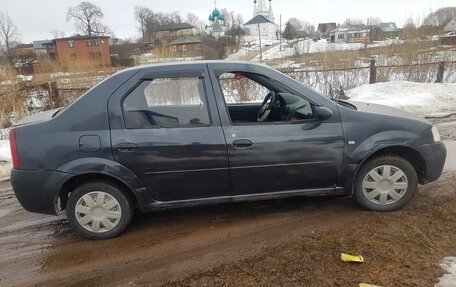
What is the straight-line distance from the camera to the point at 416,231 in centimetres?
337

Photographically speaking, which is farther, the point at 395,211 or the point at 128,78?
the point at 395,211

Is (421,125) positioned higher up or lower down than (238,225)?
higher up

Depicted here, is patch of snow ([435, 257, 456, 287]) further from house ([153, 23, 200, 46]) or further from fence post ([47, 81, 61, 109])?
house ([153, 23, 200, 46])

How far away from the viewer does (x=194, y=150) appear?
3.42 metres

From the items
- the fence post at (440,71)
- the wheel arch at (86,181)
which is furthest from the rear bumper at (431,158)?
the fence post at (440,71)

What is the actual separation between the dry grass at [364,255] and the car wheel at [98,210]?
1.06 m

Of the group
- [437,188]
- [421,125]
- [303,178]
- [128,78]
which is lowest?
[437,188]

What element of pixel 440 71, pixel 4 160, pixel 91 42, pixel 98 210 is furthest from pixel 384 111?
pixel 91 42

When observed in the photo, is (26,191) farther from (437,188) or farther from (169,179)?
(437,188)

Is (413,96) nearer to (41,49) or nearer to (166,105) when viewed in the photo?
(166,105)

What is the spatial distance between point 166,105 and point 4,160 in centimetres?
460

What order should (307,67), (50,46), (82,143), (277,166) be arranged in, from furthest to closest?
(50,46)
(307,67)
(277,166)
(82,143)

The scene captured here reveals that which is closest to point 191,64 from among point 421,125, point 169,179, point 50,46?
point 169,179

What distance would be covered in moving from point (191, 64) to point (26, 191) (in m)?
2.06
